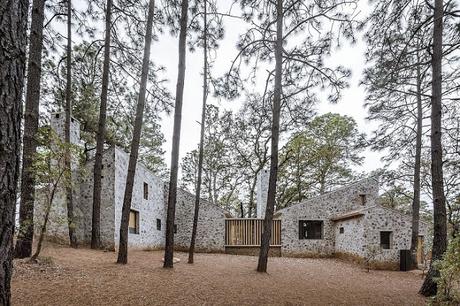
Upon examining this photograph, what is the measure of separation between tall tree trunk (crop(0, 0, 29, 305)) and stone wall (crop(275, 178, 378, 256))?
15.8 meters

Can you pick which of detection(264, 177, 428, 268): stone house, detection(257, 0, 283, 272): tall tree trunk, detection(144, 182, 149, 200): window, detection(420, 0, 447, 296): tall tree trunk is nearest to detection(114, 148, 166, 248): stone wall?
detection(144, 182, 149, 200): window

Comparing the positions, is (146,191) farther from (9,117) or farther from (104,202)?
(9,117)

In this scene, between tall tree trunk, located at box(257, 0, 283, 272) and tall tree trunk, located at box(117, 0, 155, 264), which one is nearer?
tall tree trunk, located at box(117, 0, 155, 264)

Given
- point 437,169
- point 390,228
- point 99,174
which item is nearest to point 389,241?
point 390,228

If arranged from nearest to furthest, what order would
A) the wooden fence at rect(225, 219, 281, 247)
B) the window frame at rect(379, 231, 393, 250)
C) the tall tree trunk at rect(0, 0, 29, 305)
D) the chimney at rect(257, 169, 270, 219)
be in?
the tall tree trunk at rect(0, 0, 29, 305)
the window frame at rect(379, 231, 393, 250)
the wooden fence at rect(225, 219, 281, 247)
the chimney at rect(257, 169, 270, 219)

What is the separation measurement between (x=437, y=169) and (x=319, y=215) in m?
10.1

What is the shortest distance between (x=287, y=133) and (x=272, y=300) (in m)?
15.3

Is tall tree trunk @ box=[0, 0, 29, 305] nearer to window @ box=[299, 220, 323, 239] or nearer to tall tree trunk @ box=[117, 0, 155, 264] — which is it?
tall tree trunk @ box=[117, 0, 155, 264]

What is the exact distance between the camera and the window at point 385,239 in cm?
1317

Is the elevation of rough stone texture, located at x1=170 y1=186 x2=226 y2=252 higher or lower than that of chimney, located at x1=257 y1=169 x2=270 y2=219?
lower

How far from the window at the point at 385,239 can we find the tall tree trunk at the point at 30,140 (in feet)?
44.8

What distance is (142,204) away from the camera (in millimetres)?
14156

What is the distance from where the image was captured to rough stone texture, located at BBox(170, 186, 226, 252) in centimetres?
1623

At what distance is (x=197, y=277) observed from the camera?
662 cm
